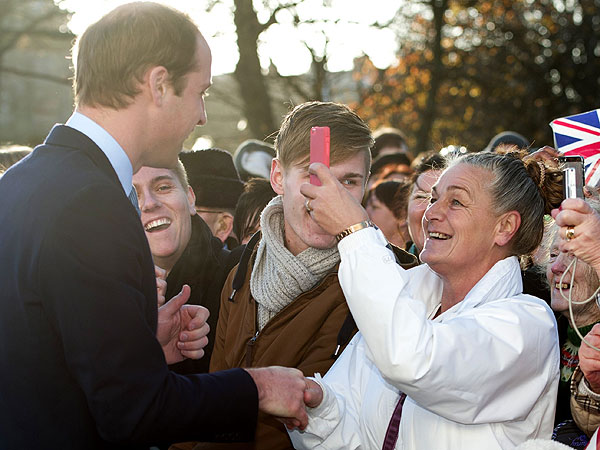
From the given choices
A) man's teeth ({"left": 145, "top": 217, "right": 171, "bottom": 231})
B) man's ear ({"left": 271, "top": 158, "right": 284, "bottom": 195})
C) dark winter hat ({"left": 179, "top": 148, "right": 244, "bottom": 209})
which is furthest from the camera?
dark winter hat ({"left": 179, "top": 148, "right": 244, "bottom": 209})

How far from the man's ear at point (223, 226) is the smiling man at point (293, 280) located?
1.79m

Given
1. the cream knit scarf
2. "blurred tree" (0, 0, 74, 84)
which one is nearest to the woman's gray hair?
the cream knit scarf

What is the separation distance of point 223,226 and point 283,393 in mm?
2918

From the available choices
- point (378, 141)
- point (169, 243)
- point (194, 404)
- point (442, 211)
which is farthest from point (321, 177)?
point (378, 141)

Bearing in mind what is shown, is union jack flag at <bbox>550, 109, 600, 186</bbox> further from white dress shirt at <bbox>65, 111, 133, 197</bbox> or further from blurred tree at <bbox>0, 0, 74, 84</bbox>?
blurred tree at <bbox>0, 0, 74, 84</bbox>

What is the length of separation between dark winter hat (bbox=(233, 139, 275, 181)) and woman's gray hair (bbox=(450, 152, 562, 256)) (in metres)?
3.89

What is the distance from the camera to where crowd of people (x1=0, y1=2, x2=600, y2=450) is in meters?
2.05

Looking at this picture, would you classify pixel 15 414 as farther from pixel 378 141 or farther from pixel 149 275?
pixel 378 141

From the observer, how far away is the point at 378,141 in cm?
863

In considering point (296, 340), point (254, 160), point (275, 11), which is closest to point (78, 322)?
point (296, 340)

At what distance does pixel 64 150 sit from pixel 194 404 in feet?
2.61

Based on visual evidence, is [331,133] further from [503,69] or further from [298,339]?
[503,69]

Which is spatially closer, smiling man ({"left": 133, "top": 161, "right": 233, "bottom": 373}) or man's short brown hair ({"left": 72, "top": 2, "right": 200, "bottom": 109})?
man's short brown hair ({"left": 72, "top": 2, "right": 200, "bottom": 109})

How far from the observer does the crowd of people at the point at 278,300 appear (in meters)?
2.05
